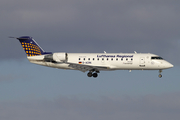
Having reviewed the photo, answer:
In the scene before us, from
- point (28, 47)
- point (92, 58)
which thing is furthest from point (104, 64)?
point (28, 47)

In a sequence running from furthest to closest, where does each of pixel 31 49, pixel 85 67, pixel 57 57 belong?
pixel 31 49
pixel 85 67
pixel 57 57

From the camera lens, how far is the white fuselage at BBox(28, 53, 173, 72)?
5994 centimetres

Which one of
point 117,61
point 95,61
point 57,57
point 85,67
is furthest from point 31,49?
point 117,61

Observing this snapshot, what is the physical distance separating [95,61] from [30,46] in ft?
49.2

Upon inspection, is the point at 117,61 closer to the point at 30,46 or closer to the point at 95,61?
the point at 95,61

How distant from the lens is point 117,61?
6072 cm


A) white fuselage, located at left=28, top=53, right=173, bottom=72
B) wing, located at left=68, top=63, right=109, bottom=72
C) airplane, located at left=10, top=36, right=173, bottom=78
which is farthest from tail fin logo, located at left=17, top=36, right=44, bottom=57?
wing, located at left=68, top=63, right=109, bottom=72

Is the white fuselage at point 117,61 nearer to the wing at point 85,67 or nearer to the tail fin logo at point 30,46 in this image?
the wing at point 85,67

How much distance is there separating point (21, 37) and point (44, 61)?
7.68 meters

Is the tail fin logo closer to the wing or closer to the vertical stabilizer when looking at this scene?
the vertical stabilizer

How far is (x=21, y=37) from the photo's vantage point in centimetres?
6700

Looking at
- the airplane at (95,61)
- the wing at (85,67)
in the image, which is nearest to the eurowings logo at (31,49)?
the airplane at (95,61)

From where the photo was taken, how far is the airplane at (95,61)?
60.0 meters

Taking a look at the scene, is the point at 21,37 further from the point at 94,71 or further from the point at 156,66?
the point at 156,66
